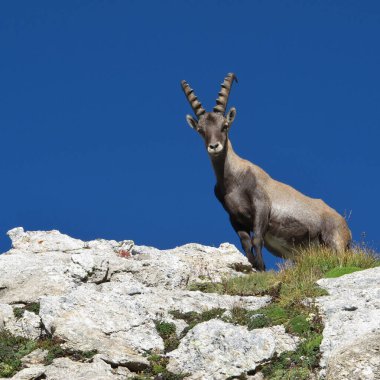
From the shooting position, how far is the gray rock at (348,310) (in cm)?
1385

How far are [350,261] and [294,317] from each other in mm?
4707

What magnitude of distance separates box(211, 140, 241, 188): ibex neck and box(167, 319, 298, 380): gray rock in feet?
29.1

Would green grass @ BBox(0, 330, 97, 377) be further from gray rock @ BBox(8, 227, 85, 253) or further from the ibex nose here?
the ibex nose

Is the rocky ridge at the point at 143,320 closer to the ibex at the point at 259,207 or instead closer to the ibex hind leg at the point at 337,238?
the ibex at the point at 259,207

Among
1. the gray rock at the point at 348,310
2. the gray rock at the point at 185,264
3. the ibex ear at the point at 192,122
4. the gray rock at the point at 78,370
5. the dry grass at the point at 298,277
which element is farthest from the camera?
the ibex ear at the point at 192,122

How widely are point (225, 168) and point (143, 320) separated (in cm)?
873

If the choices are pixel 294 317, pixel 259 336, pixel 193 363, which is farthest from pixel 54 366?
pixel 294 317

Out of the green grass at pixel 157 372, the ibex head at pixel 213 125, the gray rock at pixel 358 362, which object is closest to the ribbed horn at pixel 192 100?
the ibex head at pixel 213 125

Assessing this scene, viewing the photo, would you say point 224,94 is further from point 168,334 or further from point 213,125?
point 168,334

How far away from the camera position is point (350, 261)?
19359 millimetres

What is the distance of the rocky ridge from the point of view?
13484 millimetres

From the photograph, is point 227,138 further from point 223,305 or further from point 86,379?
point 86,379

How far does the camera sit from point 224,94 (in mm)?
24688

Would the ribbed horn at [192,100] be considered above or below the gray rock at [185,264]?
above
